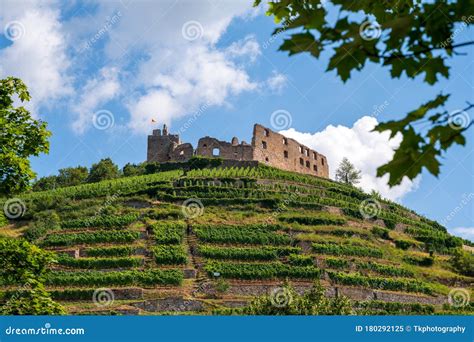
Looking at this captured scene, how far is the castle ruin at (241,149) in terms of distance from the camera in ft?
226

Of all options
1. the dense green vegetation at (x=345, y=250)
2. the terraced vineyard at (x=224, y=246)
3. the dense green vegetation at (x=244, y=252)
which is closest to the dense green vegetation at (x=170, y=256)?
the terraced vineyard at (x=224, y=246)

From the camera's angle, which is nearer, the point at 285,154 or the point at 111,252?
the point at 111,252

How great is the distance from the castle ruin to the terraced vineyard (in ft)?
19.8

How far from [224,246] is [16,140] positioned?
31.5 metres

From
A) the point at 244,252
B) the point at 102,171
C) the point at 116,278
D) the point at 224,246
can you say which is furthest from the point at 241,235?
the point at 102,171

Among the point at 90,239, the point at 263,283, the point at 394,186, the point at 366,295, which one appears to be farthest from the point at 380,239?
the point at 394,186

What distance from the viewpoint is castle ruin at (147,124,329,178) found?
68.9 meters

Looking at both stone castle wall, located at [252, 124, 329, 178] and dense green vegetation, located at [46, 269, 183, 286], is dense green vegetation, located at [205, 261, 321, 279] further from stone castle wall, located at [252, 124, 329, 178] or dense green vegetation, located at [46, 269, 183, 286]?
stone castle wall, located at [252, 124, 329, 178]

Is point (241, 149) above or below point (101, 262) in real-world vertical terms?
above

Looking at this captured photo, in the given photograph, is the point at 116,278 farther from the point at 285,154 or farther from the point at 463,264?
the point at 285,154

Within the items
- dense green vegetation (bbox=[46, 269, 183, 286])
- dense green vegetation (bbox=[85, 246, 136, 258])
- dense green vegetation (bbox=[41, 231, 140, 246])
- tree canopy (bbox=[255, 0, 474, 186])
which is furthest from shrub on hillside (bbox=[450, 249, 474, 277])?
tree canopy (bbox=[255, 0, 474, 186])

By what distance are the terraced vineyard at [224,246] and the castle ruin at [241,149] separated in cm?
602

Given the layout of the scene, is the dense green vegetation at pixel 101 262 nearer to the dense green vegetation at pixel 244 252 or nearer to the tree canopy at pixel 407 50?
the dense green vegetation at pixel 244 252

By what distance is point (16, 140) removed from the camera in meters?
14.1
